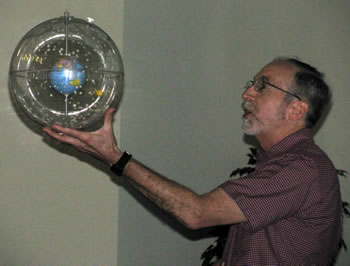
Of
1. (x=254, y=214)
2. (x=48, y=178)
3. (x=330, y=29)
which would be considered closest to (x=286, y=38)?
(x=330, y=29)

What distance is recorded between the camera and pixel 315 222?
1880 millimetres

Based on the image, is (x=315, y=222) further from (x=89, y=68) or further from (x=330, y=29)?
(x=330, y=29)

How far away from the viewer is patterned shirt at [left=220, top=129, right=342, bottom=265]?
1787mm

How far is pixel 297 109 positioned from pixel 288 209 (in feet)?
1.52

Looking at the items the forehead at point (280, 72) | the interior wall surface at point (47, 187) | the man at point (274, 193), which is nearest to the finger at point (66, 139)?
the man at point (274, 193)

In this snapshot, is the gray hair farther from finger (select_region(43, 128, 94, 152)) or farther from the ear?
finger (select_region(43, 128, 94, 152))

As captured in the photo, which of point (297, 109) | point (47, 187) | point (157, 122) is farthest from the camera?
point (157, 122)

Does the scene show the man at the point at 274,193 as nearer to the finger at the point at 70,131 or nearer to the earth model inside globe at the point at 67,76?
the finger at the point at 70,131

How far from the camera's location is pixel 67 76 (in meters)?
1.71

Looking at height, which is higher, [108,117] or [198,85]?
[198,85]

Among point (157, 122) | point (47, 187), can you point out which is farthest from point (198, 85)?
point (47, 187)

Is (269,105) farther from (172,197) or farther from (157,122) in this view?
(157,122)

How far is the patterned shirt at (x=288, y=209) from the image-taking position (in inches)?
70.4

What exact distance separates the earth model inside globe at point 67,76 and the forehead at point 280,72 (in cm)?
82
